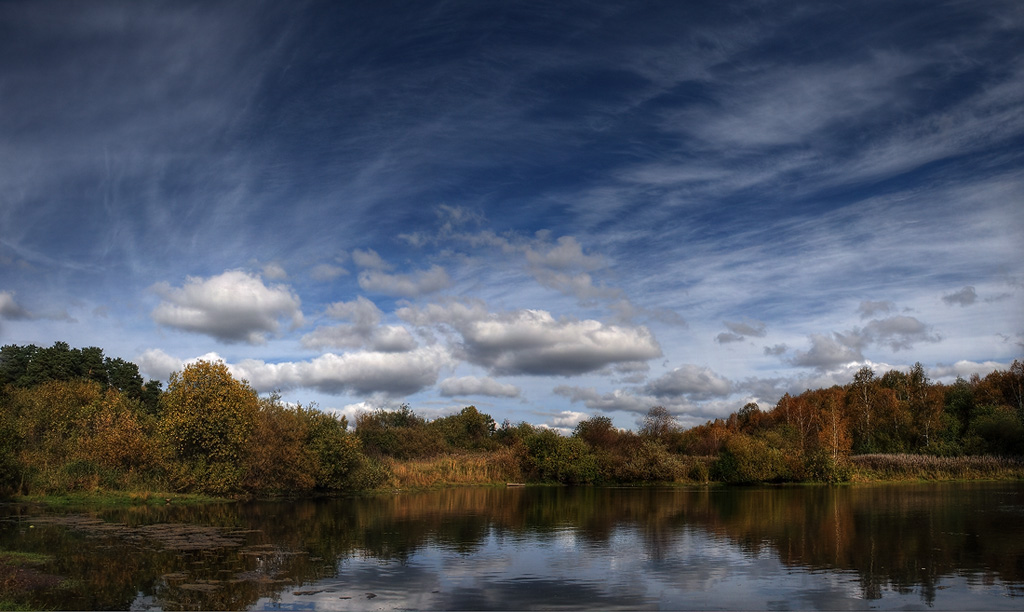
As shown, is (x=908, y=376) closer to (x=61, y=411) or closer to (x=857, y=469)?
(x=857, y=469)

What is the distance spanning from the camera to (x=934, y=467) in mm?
70312

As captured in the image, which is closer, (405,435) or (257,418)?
(257,418)

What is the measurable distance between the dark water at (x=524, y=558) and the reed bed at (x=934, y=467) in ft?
116

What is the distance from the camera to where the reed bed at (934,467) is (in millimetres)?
69312

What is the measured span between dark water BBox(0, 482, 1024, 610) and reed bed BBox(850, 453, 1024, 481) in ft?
116

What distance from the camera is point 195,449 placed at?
42.3 metres

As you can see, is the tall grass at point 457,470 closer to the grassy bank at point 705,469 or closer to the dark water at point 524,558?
the grassy bank at point 705,469

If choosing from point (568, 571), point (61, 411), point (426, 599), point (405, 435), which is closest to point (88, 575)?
point (426, 599)

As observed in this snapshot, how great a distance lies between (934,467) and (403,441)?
5573 cm

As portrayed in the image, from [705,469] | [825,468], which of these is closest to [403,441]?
[705,469]

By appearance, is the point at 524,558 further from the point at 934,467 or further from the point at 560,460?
the point at 934,467

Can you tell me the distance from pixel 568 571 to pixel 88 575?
42.2ft

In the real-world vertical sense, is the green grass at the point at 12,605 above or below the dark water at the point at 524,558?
above

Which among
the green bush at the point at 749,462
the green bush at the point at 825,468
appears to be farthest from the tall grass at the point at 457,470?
the green bush at the point at 825,468
